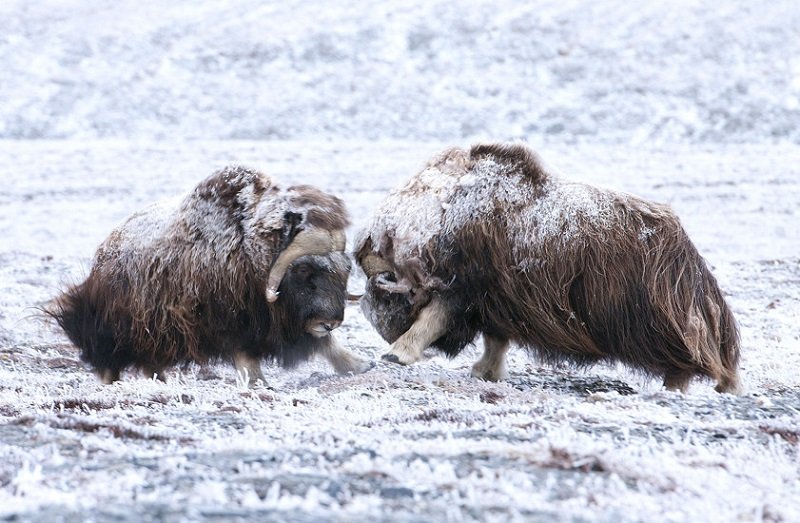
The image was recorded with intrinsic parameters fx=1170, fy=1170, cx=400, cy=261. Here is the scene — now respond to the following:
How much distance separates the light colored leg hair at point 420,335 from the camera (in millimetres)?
4559

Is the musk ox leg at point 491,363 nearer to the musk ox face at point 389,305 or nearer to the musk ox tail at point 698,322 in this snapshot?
the musk ox face at point 389,305

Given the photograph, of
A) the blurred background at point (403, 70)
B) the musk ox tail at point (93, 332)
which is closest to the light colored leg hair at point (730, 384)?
the musk ox tail at point (93, 332)

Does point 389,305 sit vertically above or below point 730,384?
above

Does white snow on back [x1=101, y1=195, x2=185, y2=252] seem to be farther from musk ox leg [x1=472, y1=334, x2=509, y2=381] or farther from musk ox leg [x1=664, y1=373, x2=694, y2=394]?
musk ox leg [x1=664, y1=373, x2=694, y2=394]

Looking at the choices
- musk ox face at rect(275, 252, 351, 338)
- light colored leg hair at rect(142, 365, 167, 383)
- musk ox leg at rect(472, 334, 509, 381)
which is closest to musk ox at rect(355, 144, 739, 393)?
musk ox leg at rect(472, 334, 509, 381)

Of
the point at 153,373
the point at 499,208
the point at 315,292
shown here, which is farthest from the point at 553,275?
the point at 153,373

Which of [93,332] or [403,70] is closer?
[93,332]

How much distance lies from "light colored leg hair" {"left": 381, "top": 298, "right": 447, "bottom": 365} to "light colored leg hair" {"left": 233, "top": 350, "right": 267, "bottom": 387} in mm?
627

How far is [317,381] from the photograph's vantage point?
4.76 meters

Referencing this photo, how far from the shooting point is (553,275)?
4484 millimetres

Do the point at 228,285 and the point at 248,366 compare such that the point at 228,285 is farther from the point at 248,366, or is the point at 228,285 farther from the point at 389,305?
the point at 389,305

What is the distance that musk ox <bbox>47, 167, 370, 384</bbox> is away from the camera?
4.78m

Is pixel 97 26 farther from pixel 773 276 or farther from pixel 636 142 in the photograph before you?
pixel 773 276

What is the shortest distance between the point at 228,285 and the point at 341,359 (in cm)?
61
